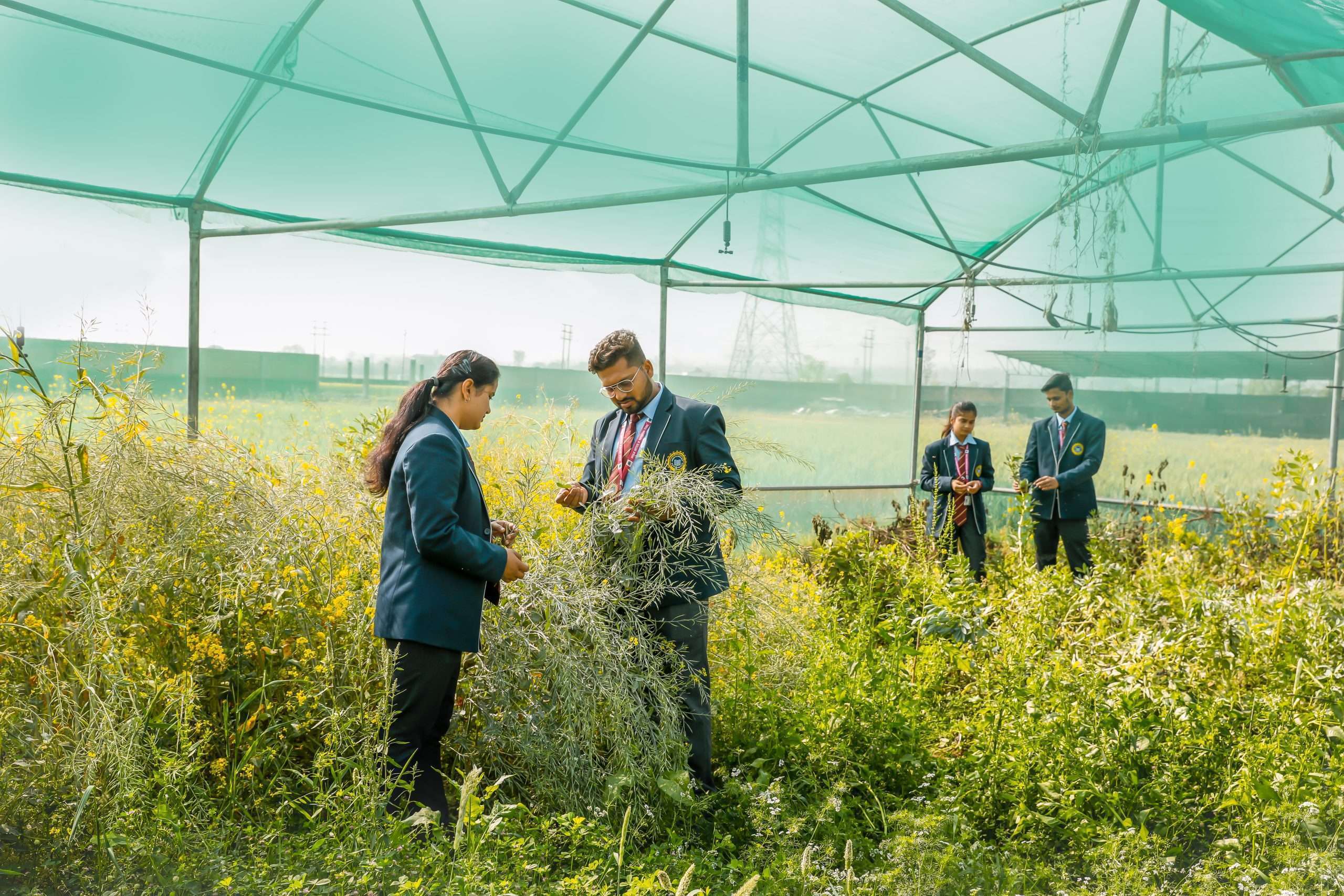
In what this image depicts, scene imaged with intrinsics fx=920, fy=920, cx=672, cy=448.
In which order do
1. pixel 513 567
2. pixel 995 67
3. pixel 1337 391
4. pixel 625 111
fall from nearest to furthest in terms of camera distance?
pixel 513 567 → pixel 995 67 → pixel 625 111 → pixel 1337 391

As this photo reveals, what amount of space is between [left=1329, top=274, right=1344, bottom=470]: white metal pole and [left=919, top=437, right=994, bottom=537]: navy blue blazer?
121 inches

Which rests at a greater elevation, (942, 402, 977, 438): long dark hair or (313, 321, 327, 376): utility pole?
(313, 321, 327, 376): utility pole

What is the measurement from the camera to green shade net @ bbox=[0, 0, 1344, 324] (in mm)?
3543

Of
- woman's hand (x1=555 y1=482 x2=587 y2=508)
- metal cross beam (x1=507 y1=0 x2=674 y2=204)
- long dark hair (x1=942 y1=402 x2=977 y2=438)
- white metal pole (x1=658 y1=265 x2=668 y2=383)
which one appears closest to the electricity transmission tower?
white metal pole (x1=658 y1=265 x2=668 y2=383)

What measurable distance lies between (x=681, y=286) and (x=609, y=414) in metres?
3.95

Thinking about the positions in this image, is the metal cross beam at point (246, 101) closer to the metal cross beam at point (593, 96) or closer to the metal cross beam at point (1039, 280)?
the metal cross beam at point (593, 96)

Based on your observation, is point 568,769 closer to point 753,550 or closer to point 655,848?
point 655,848

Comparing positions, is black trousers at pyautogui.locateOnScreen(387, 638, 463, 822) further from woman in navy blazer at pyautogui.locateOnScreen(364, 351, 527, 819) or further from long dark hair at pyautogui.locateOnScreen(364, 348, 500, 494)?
long dark hair at pyautogui.locateOnScreen(364, 348, 500, 494)

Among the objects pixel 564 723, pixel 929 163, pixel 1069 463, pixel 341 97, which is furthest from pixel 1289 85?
pixel 341 97

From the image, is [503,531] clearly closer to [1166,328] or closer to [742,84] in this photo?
[742,84]

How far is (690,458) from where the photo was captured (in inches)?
Answer: 132

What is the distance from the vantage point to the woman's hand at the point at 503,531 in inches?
121

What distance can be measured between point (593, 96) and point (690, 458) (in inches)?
79.7

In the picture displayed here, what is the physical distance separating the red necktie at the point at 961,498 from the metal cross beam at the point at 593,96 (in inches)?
139
